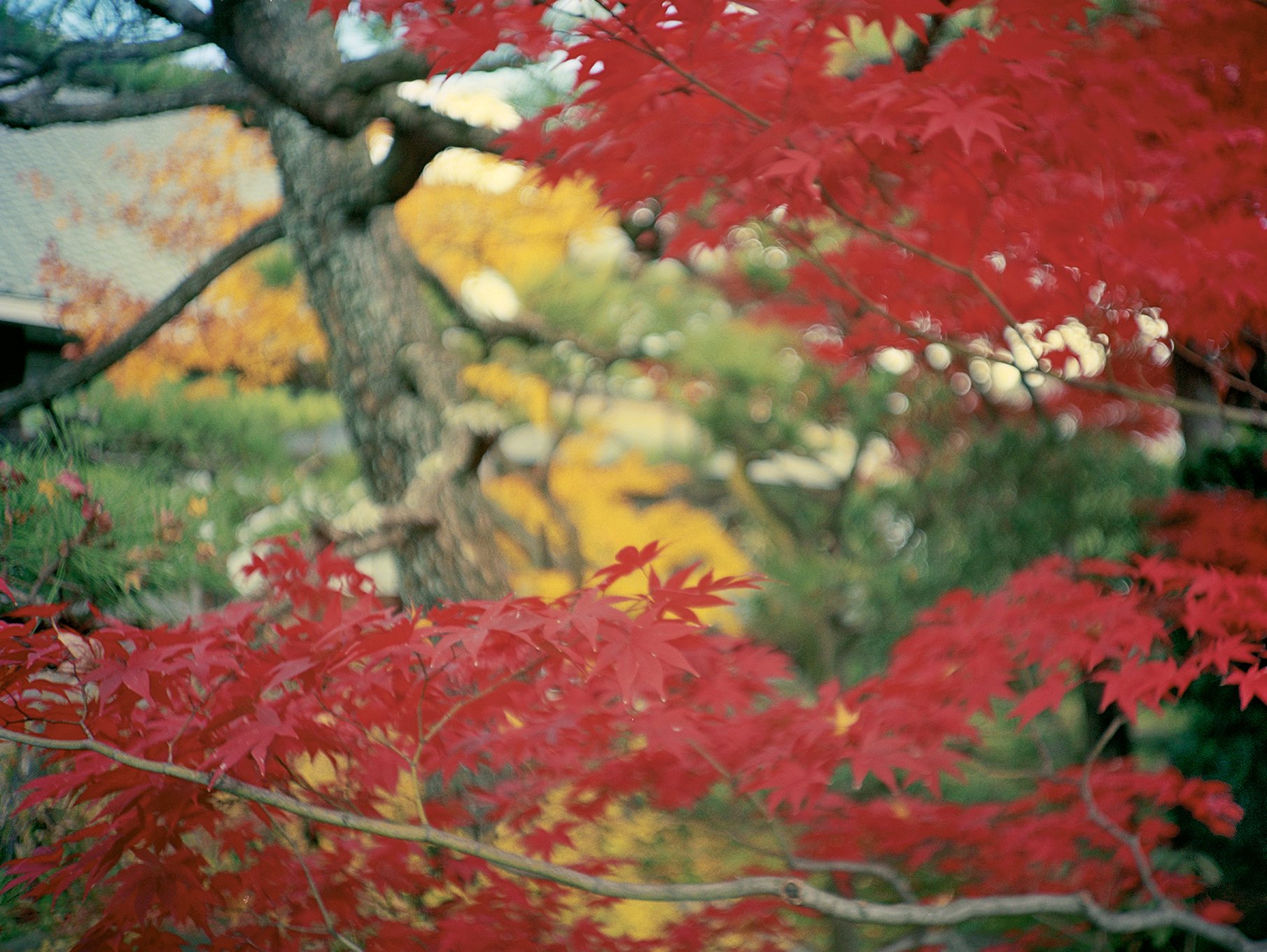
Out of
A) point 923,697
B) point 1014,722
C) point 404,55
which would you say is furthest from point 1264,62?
point 1014,722

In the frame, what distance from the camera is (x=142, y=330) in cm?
339

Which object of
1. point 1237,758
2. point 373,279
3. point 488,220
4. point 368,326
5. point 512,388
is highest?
point 373,279

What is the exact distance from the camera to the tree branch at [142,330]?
327 cm

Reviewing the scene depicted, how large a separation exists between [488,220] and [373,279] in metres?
3.34

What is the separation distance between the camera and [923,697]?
2307 millimetres

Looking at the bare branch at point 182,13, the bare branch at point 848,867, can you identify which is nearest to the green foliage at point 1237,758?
the bare branch at point 848,867

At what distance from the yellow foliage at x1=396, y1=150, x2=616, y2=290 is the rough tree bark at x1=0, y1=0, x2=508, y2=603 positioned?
2846 millimetres

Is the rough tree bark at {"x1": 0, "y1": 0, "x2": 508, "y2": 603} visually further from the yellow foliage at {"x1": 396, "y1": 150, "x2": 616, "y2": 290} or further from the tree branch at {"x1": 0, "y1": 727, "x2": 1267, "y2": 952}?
the yellow foliage at {"x1": 396, "y1": 150, "x2": 616, "y2": 290}

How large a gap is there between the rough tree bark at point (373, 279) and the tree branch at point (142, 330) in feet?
0.21

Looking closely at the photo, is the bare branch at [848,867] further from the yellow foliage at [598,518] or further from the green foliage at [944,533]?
the yellow foliage at [598,518]

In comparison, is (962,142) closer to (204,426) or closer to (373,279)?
(373,279)

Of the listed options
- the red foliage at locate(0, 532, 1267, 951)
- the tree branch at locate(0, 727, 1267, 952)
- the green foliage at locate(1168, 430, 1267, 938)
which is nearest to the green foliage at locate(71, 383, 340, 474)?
the red foliage at locate(0, 532, 1267, 951)

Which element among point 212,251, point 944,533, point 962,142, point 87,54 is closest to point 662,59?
point 962,142

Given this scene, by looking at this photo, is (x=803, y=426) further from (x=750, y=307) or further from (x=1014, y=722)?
(x=1014, y=722)
